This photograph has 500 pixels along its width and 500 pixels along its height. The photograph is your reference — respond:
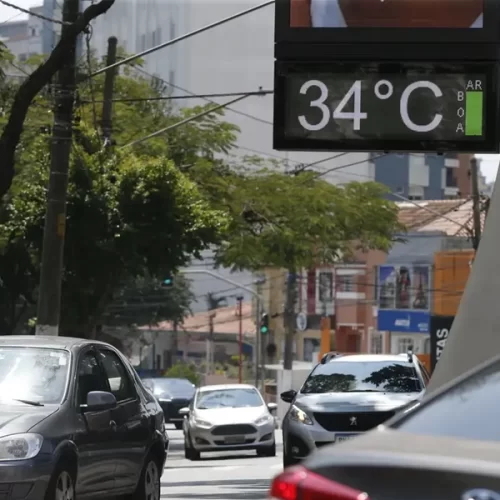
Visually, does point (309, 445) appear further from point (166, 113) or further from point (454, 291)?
point (454, 291)

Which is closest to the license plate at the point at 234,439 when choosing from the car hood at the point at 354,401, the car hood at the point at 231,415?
the car hood at the point at 231,415

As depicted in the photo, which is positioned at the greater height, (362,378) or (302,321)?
(362,378)

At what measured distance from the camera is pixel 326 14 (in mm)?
13312

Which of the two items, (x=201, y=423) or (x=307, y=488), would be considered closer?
(x=307, y=488)

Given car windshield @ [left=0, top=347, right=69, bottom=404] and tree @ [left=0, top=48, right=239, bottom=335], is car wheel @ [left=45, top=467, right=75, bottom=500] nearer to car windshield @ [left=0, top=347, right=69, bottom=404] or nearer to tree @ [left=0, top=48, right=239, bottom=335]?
car windshield @ [left=0, top=347, right=69, bottom=404]

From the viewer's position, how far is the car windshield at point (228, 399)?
28.0 meters

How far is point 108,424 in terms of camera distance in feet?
36.3

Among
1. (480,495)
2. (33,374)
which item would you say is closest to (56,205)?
(33,374)

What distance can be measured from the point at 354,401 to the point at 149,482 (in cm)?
469

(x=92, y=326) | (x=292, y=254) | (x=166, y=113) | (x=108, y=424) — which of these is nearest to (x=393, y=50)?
(x=108, y=424)

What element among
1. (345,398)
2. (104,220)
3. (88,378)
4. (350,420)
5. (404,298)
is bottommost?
(350,420)

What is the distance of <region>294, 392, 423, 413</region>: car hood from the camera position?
1619 cm

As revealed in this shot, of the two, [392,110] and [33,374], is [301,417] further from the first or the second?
[33,374]

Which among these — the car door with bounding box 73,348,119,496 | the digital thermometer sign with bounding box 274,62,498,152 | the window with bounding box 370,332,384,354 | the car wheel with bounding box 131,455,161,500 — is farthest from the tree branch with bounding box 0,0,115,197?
the window with bounding box 370,332,384,354
